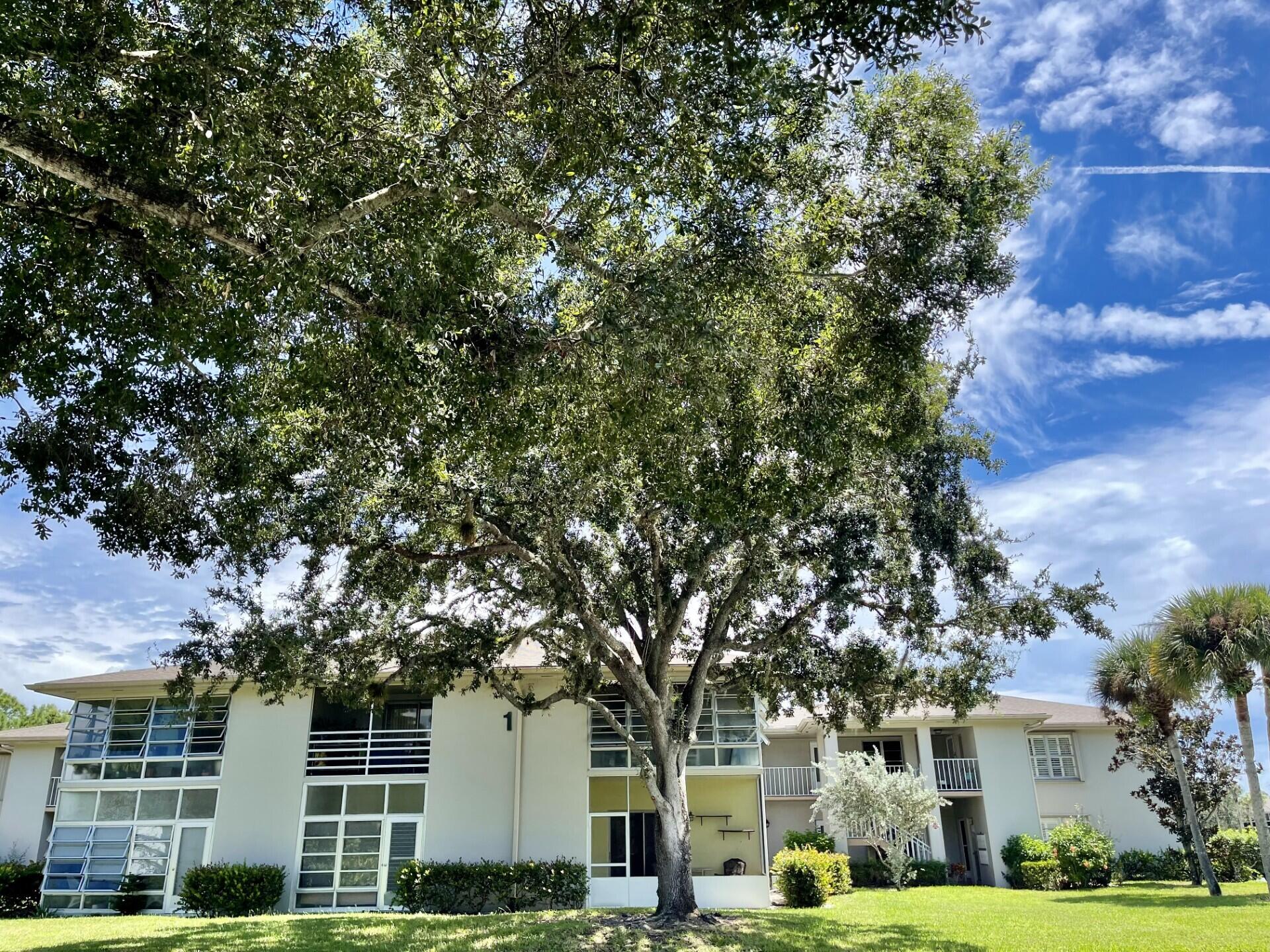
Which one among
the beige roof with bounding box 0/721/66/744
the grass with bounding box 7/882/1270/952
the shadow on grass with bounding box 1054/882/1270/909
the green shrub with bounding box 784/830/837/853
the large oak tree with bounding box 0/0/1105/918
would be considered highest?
the large oak tree with bounding box 0/0/1105/918

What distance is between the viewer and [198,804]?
23.6 m

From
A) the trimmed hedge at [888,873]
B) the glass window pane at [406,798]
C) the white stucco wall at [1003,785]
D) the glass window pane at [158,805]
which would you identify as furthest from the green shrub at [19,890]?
the white stucco wall at [1003,785]

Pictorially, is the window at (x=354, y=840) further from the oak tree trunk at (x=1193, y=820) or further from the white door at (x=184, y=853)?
the oak tree trunk at (x=1193, y=820)

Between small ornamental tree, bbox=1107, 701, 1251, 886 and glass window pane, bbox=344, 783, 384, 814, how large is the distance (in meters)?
20.7

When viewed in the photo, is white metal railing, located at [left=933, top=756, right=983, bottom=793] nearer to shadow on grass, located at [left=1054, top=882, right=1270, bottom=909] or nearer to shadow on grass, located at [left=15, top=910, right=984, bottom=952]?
shadow on grass, located at [left=1054, top=882, right=1270, bottom=909]

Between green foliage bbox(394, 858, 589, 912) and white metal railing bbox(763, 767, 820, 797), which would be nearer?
green foliage bbox(394, 858, 589, 912)

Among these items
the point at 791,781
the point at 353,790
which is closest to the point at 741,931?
the point at 353,790

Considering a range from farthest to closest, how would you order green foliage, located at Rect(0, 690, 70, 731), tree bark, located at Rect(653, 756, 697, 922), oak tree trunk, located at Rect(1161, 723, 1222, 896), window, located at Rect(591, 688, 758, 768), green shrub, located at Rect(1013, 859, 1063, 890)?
green foliage, located at Rect(0, 690, 70, 731) < green shrub, located at Rect(1013, 859, 1063, 890) < window, located at Rect(591, 688, 758, 768) < oak tree trunk, located at Rect(1161, 723, 1222, 896) < tree bark, located at Rect(653, 756, 697, 922)

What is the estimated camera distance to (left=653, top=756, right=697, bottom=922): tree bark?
1659cm

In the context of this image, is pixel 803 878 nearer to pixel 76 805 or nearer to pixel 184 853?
pixel 184 853

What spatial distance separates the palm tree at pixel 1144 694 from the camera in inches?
923

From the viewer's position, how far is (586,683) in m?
19.1

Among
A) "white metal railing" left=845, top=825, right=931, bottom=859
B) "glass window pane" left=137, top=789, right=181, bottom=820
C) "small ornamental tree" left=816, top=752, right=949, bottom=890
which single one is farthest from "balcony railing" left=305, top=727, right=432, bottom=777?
"white metal railing" left=845, top=825, right=931, bottom=859

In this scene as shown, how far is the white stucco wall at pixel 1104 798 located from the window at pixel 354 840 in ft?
70.5
